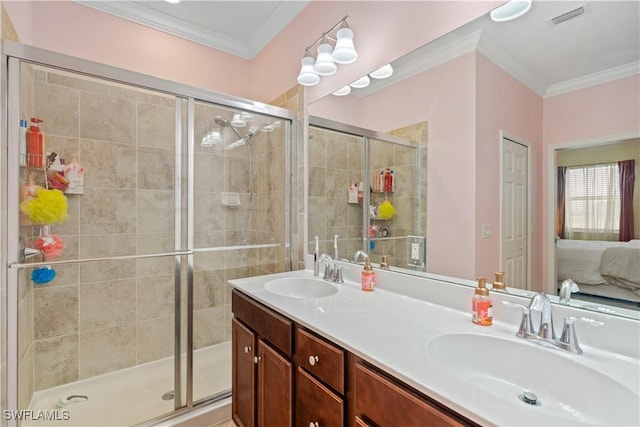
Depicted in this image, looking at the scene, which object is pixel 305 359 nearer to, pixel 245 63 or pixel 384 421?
pixel 384 421

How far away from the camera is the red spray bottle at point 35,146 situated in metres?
1.48

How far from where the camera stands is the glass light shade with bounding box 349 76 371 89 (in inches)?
65.6

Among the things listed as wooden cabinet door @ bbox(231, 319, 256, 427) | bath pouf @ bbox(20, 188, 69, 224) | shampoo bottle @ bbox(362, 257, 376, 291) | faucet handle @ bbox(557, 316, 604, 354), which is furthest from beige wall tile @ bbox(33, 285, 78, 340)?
faucet handle @ bbox(557, 316, 604, 354)

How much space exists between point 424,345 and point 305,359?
44 cm

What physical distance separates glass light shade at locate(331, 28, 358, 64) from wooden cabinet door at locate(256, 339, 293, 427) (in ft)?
5.04

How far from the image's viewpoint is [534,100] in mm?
1050

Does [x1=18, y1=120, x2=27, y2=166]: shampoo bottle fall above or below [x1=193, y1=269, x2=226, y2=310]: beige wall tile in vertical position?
above

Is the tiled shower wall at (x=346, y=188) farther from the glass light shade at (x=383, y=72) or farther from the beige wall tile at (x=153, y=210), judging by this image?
the beige wall tile at (x=153, y=210)

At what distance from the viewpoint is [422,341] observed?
88cm

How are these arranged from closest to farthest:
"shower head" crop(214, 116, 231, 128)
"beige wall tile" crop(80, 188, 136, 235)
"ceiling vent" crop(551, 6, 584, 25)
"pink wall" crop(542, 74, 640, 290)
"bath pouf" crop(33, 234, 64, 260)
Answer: "pink wall" crop(542, 74, 640, 290), "ceiling vent" crop(551, 6, 584, 25), "bath pouf" crop(33, 234, 64, 260), "beige wall tile" crop(80, 188, 136, 235), "shower head" crop(214, 116, 231, 128)

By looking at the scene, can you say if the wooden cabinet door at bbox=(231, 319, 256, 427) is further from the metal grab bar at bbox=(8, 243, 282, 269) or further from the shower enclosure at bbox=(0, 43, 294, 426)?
the metal grab bar at bbox=(8, 243, 282, 269)

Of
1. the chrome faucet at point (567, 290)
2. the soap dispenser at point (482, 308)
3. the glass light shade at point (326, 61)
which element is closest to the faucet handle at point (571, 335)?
the chrome faucet at point (567, 290)

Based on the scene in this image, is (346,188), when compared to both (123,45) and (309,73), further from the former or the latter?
(123,45)

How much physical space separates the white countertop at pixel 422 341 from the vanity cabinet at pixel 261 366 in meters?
0.07
